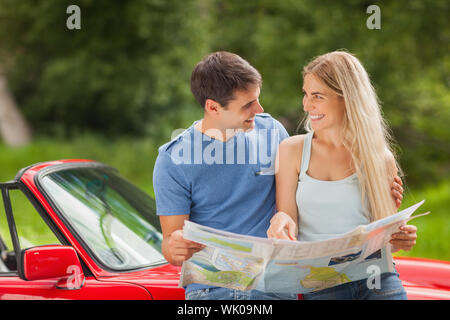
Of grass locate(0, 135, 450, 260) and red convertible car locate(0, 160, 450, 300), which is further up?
red convertible car locate(0, 160, 450, 300)

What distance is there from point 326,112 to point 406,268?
3.79 ft

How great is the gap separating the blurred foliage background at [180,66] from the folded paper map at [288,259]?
5.92 meters

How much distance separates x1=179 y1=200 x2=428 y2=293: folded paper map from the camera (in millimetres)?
1890

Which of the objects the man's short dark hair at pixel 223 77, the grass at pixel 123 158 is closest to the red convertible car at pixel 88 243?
the man's short dark hair at pixel 223 77

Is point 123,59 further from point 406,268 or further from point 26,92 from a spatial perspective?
point 406,268

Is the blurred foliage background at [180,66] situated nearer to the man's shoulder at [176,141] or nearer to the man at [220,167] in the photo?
the man at [220,167]

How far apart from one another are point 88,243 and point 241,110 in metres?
0.97

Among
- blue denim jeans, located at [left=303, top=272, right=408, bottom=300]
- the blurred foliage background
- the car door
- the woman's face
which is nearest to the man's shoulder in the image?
the woman's face

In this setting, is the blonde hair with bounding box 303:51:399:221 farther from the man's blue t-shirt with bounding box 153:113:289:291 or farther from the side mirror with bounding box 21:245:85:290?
the side mirror with bounding box 21:245:85:290

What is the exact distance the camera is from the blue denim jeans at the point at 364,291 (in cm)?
223

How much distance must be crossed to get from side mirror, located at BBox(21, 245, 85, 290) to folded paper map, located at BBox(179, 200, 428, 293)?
544 millimetres
